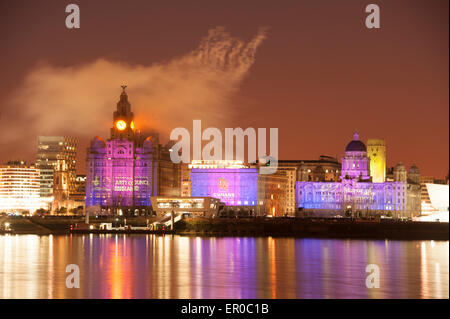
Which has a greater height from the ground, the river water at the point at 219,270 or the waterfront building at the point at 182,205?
the waterfront building at the point at 182,205

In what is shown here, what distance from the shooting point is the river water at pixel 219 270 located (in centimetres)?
7000

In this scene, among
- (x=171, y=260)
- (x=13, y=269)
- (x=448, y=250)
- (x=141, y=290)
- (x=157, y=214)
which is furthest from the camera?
(x=157, y=214)

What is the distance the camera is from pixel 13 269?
85.0 meters

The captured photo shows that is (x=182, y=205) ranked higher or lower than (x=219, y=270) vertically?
higher

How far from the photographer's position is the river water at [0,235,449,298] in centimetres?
7000

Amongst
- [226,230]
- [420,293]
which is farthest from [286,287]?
[226,230]

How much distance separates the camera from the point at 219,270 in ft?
282

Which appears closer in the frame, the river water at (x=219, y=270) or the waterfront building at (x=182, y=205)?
the river water at (x=219, y=270)

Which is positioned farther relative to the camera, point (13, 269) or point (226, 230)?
point (226, 230)

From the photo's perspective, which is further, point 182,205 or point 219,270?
point 182,205

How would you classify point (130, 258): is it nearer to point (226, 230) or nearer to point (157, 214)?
point (226, 230)

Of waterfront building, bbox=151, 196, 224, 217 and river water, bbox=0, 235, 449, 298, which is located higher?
waterfront building, bbox=151, 196, 224, 217

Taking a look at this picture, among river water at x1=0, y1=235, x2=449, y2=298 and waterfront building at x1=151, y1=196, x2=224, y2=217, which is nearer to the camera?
river water at x1=0, y1=235, x2=449, y2=298
